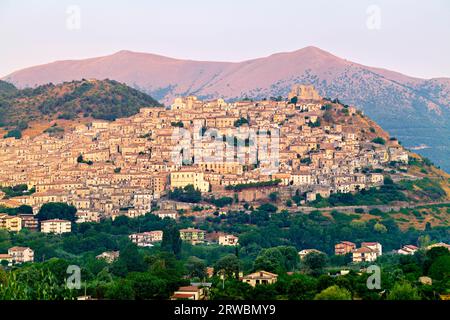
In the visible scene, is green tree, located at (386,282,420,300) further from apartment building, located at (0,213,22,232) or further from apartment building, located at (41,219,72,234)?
apartment building, located at (0,213,22,232)

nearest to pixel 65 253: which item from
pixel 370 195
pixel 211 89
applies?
pixel 370 195

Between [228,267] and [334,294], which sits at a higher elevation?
[334,294]

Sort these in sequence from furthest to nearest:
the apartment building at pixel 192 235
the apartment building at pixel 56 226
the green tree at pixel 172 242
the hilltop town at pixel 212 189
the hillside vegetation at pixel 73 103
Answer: the hillside vegetation at pixel 73 103
the apartment building at pixel 56 226
the apartment building at pixel 192 235
the hilltop town at pixel 212 189
the green tree at pixel 172 242

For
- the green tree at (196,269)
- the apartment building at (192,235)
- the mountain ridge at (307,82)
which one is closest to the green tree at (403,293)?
the green tree at (196,269)

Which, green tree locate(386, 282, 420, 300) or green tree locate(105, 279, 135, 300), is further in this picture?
green tree locate(105, 279, 135, 300)

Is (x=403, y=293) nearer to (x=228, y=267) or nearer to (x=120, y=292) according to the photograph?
(x=120, y=292)

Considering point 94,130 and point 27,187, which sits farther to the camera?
point 94,130

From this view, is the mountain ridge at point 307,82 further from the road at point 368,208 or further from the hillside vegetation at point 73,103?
the road at point 368,208

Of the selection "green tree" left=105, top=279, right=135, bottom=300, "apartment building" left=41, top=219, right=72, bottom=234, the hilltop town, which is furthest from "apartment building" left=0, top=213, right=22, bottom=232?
"green tree" left=105, top=279, right=135, bottom=300

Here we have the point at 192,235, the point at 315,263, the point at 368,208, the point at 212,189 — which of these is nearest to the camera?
the point at 315,263

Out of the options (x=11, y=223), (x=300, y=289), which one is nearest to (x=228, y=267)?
(x=300, y=289)

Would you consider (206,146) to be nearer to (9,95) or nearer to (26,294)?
(9,95)
